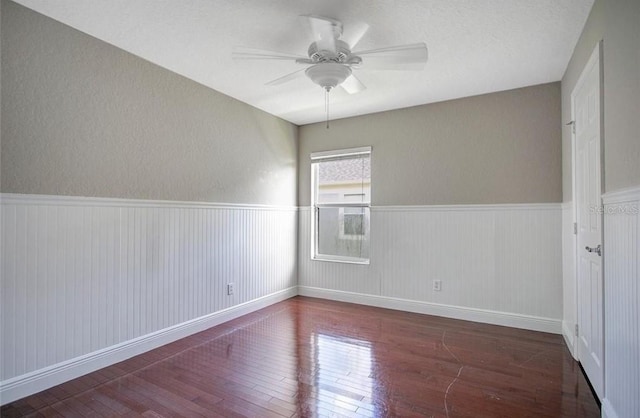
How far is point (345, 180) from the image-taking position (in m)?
4.64

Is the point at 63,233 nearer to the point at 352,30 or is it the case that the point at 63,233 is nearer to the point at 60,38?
the point at 60,38

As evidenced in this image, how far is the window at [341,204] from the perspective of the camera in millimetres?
4477

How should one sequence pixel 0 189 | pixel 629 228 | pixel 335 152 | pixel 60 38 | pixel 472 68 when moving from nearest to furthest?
1. pixel 629 228
2. pixel 0 189
3. pixel 60 38
4. pixel 472 68
5. pixel 335 152

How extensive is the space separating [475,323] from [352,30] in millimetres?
3158

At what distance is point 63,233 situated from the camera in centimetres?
235

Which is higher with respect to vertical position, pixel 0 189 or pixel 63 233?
pixel 0 189

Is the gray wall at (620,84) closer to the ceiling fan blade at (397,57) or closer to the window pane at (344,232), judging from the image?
the ceiling fan blade at (397,57)

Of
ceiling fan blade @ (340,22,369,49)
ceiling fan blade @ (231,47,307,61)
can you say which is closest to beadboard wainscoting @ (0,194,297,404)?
ceiling fan blade @ (231,47,307,61)

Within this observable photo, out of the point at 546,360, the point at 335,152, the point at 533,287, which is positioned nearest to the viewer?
the point at 546,360

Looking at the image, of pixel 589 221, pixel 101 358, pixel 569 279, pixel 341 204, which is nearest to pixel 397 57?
pixel 589 221

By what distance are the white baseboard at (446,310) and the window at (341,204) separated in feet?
1.58

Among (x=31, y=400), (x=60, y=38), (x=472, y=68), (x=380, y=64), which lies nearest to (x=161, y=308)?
(x=31, y=400)

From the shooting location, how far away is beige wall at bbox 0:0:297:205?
2.15 meters

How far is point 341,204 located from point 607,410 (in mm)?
3329
